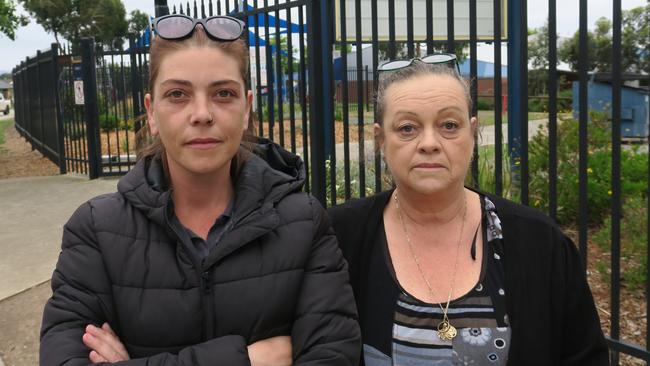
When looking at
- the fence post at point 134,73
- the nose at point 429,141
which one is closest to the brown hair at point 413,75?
the nose at point 429,141

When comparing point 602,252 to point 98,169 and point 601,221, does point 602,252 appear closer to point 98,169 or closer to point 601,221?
point 601,221

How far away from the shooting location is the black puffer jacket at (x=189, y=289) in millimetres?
1668

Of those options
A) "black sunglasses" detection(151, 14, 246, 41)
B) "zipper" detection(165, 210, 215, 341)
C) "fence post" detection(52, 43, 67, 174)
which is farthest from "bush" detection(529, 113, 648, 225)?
"fence post" detection(52, 43, 67, 174)

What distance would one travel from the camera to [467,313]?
1884mm

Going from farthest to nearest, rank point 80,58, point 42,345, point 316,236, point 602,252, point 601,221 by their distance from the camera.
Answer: point 80,58 < point 601,221 < point 602,252 < point 316,236 < point 42,345

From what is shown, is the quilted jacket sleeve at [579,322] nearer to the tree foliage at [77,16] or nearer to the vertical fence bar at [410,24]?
the vertical fence bar at [410,24]

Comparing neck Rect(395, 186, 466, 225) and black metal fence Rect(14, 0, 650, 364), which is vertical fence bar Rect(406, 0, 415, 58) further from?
neck Rect(395, 186, 466, 225)

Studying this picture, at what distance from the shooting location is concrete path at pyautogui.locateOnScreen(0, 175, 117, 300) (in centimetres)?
539

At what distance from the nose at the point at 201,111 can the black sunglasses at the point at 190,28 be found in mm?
192

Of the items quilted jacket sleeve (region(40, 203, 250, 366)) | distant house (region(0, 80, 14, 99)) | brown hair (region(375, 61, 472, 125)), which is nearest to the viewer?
quilted jacket sleeve (region(40, 203, 250, 366))

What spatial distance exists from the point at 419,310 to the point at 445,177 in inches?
16.2

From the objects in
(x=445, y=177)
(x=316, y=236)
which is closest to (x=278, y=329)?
(x=316, y=236)

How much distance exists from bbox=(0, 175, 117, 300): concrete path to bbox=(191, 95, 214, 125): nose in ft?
12.7

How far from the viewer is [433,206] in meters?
2.06
